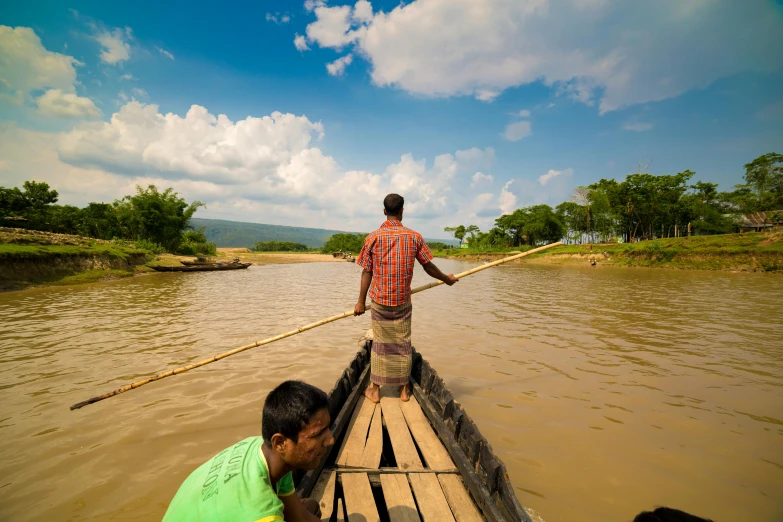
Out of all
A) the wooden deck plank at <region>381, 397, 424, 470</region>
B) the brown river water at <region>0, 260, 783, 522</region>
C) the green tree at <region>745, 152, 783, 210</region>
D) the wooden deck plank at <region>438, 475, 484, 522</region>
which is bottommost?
the brown river water at <region>0, 260, 783, 522</region>

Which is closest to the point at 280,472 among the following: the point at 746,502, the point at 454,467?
the point at 454,467

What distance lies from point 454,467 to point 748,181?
3136 inches

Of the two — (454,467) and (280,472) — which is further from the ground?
(280,472)

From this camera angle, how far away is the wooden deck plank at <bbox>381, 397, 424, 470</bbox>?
2.81 meters

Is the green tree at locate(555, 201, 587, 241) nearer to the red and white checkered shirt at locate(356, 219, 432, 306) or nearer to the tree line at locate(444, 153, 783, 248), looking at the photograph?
the tree line at locate(444, 153, 783, 248)

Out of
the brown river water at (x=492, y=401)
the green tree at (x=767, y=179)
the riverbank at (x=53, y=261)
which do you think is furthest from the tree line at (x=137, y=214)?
the green tree at (x=767, y=179)

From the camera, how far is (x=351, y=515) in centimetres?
222

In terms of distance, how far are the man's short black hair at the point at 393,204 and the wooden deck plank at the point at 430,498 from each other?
8.77 ft

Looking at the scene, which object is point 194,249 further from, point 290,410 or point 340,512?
point 290,410

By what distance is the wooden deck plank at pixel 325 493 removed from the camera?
2.23 metres

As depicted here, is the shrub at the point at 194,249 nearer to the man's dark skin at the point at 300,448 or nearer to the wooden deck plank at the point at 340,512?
the wooden deck plank at the point at 340,512

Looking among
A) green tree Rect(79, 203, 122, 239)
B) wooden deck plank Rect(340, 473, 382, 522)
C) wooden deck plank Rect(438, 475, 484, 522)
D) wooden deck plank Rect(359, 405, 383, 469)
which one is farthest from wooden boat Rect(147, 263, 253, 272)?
wooden deck plank Rect(438, 475, 484, 522)

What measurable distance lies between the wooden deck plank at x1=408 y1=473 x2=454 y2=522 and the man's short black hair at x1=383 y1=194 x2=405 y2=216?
2674 millimetres

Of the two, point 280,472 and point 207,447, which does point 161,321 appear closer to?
point 207,447
